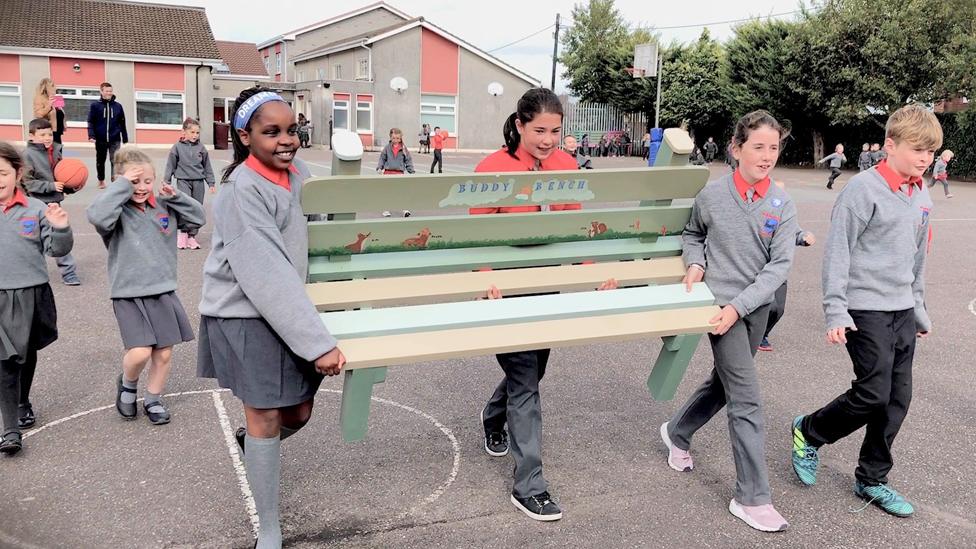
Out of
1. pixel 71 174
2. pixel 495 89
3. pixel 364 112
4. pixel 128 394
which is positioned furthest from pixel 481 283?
pixel 495 89

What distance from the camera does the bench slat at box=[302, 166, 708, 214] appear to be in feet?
9.66

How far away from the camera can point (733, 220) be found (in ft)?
11.5

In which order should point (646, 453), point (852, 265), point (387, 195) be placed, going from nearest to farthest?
point (387, 195), point (852, 265), point (646, 453)

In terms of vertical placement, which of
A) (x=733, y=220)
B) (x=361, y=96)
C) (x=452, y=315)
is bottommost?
(x=452, y=315)

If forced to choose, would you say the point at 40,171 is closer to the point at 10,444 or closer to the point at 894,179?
the point at 10,444

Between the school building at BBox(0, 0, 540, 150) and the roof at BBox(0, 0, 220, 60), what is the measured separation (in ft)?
0.16

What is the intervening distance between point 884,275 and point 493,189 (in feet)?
5.97

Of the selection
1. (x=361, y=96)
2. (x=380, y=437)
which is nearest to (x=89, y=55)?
(x=361, y=96)

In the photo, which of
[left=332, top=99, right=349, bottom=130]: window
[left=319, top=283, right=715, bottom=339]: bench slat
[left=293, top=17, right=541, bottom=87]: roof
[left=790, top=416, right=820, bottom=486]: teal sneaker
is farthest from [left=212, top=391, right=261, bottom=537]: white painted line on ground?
[left=293, top=17, right=541, bottom=87]: roof

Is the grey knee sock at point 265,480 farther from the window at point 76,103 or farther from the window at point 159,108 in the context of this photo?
the window at point 159,108

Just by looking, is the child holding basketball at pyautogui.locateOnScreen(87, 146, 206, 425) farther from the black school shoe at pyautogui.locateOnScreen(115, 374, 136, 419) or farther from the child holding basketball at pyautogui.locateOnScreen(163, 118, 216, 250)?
the child holding basketball at pyautogui.locateOnScreen(163, 118, 216, 250)

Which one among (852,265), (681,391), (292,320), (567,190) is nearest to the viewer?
(292,320)

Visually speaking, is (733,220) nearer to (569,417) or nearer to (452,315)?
(452,315)

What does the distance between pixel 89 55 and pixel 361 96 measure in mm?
12918
